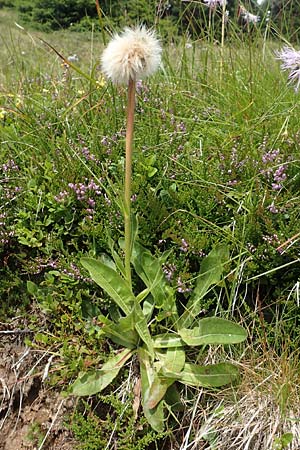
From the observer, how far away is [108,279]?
62.3 inches

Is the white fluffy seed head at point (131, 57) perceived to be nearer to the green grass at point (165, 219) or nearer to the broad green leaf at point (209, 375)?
the green grass at point (165, 219)

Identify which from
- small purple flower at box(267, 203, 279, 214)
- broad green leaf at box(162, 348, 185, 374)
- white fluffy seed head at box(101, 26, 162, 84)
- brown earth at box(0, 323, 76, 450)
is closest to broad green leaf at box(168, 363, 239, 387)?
broad green leaf at box(162, 348, 185, 374)

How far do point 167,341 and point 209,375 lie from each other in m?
0.18

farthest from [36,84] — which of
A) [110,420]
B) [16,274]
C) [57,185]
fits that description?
[110,420]

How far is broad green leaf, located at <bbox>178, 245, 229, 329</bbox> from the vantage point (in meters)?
1.61

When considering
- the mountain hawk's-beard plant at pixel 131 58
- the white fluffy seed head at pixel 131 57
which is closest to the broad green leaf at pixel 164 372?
the mountain hawk's-beard plant at pixel 131 58

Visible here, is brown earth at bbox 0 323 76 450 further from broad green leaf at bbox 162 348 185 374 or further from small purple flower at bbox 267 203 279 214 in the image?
small purple flower at bbox 267 203 279 214

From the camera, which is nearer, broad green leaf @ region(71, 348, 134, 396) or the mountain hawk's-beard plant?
the mountain hawk's-beard plant

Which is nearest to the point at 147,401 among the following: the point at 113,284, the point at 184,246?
the point at 113,284

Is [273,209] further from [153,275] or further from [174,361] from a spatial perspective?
[174,361]

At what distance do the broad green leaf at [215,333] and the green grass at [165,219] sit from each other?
101 mm

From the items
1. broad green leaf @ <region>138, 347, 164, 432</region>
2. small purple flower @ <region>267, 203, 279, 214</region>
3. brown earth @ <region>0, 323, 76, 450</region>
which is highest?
small purple flower @ <region>267, 203, 279, 214</region>

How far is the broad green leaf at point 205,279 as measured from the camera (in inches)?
63.6

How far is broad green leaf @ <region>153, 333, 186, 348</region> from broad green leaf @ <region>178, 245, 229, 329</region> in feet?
0.16
